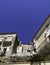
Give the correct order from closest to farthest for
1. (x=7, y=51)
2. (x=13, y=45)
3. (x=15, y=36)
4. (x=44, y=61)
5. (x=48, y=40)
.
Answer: (x=44, y=61)
(x=48, y=40)
(x=7, y=51)
(x=13, y=45)
(x=15, y=36)

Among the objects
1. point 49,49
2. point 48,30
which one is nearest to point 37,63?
point 49,49

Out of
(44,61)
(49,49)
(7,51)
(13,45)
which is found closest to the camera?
(44,61)

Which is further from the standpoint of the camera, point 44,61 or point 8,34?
point 8,34

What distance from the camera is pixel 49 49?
92.2 ft

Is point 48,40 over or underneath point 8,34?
underneath

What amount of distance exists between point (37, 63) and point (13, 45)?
1535 centimetres

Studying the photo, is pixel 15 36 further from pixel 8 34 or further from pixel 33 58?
pixel 33 58

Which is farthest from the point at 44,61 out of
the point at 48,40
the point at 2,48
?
the point at 2,48

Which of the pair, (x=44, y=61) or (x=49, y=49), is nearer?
(x=44, y=61)

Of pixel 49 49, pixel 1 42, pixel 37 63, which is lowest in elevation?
pixel 37 63

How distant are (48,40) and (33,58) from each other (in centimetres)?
724

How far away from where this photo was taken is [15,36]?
41.1 meters

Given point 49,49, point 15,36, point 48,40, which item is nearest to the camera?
point 49,49

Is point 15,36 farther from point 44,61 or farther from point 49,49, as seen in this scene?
point 44,61
